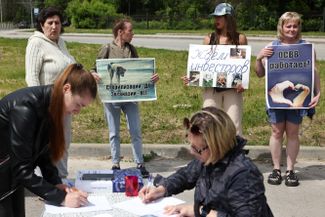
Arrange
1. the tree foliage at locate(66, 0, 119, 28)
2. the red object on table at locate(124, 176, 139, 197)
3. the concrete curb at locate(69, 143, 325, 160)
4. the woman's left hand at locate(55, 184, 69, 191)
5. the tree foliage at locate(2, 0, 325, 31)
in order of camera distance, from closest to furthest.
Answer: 1. the woman's left hand at locate(55, 184, 69, 191)
2. the red object on table at locate(124, 176, 139, 197)
3. the concrete curb at locate(69, 143, 325, 160)
4. the tree foliage at locate(2, 0, 325, 31)
5. the tree foliage at locate(66, 0, 119, 28)

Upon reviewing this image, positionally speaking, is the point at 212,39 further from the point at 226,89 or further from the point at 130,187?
the point at 130,187

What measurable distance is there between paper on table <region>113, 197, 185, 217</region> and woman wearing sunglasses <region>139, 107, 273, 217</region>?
286mm

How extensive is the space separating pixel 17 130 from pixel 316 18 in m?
37.2

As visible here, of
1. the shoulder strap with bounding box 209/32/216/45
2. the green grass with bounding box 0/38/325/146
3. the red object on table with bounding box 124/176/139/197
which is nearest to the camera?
the red object on table with bounding box 124/176/139/197

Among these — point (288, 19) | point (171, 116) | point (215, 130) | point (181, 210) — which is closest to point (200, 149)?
point (215, 130)

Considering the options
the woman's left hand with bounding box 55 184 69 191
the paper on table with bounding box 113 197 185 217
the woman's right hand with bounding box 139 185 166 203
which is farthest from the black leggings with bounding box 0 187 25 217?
the woman's right hand with bounding box 139 185 166 203

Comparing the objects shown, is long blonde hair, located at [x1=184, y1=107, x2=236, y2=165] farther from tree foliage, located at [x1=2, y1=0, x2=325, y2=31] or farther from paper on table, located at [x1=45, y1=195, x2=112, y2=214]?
tree foliage, located at [x1=2, y1=0, x2=325, y2=31]

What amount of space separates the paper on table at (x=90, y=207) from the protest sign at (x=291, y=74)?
3.20 m

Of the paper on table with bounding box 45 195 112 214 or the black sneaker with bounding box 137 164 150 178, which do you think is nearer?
the paper on table with bounding box 45 195 112 214

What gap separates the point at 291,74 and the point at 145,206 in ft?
10.7

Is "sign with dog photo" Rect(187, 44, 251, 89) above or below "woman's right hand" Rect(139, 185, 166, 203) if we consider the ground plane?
above

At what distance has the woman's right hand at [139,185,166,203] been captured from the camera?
3.18m

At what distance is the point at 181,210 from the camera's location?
3.00m

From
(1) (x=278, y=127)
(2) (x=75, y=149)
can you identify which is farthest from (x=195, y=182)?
(2) (x=75, y=149)
